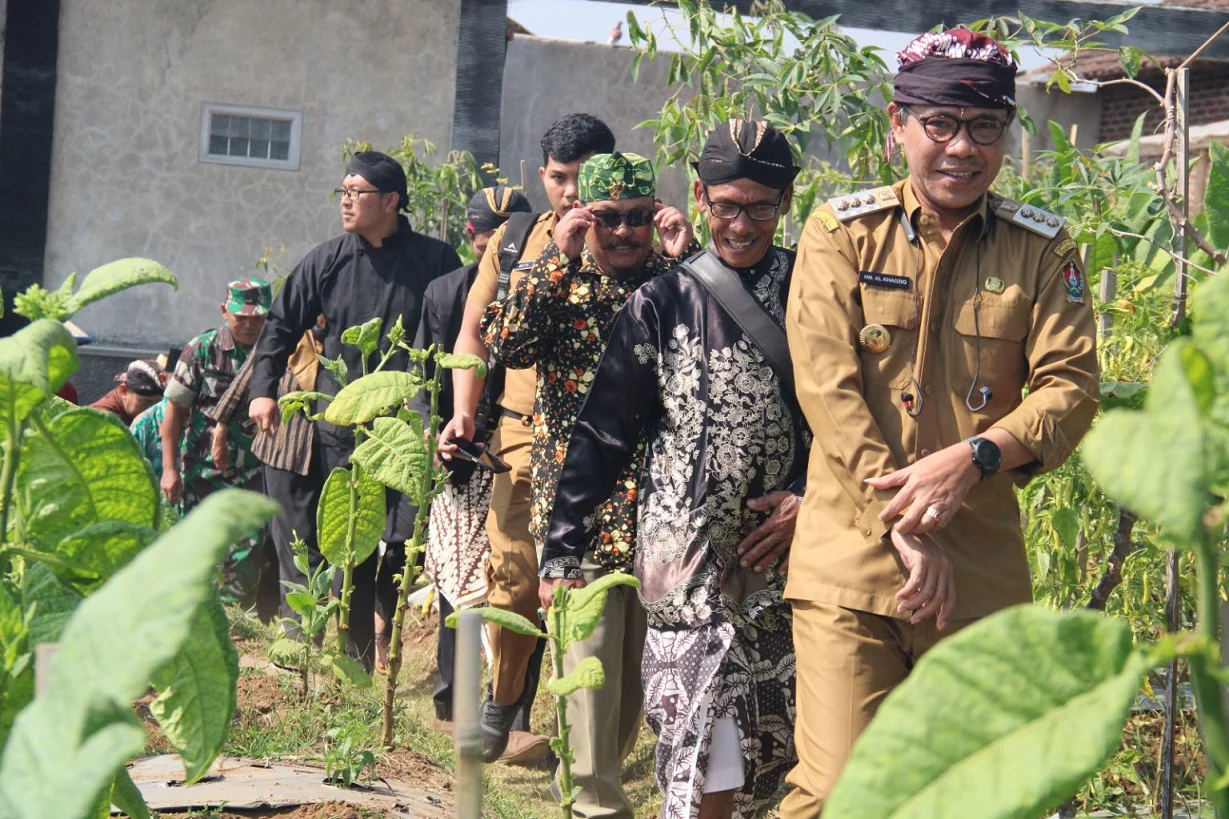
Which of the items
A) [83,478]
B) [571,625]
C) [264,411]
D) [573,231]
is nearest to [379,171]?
[264,411]

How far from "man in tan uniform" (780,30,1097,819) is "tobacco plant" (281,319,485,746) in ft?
3.57

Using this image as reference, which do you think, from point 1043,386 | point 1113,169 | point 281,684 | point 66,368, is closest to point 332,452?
point 281,684

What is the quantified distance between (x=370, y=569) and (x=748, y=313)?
2.92 m

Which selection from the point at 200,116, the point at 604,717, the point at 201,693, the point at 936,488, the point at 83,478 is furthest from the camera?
the point at 200,116

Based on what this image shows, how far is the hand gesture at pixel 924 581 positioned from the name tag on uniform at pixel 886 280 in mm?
449

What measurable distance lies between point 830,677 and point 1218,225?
1.35 m

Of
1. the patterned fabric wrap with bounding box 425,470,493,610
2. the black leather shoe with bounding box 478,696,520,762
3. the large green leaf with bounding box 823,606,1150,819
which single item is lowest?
the black leather shoe with bounding box 478,696,520,762

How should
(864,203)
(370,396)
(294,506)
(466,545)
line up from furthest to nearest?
(294,506), (466,545), (370,396), (864,203)

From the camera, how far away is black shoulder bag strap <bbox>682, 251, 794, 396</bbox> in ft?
11.1

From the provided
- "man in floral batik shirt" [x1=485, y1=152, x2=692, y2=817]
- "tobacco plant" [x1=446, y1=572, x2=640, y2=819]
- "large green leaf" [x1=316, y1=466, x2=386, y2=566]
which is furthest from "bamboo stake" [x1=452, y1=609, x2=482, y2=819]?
"large green leaf" [x1=316, y1=466, x2=386, y2=566]

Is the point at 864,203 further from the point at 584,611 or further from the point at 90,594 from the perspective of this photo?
the point at 90,594

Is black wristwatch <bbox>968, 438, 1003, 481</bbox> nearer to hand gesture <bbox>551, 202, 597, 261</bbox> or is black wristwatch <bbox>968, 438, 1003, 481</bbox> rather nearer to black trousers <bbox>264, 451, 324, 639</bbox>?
hand gesture <bbox>551, 202, 597, 261</bbox>

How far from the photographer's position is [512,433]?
15.8ft

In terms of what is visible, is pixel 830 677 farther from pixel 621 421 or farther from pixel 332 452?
pixel 332 452
